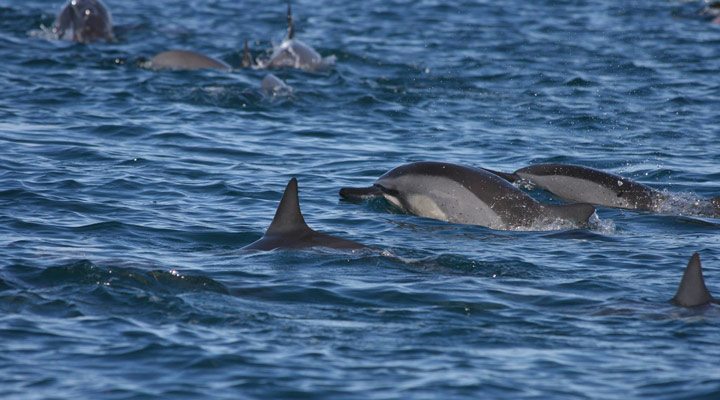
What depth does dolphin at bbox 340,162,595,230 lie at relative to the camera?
1387cm

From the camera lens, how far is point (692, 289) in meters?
10.5

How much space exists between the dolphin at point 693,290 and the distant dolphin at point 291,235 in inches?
124

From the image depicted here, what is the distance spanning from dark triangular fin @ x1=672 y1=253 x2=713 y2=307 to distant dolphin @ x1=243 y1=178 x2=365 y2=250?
3153 mm

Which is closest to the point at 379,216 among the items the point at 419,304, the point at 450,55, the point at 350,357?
the point at 419,304

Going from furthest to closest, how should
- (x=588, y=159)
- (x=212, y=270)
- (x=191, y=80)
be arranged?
(x=191, y=80)
(x=588, y=159)
(x=212, y=270)

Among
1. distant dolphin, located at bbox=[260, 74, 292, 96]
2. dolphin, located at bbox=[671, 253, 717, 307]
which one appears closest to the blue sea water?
dolphin, located at bbox=[671, 253, 717, 307]

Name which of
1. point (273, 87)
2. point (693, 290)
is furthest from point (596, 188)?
point (273, 87)

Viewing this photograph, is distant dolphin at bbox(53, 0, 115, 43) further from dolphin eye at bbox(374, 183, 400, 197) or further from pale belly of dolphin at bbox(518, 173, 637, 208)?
pale belly of dolphin at bbox(518, 173, 637, 208)

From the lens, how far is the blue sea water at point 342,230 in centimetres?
935

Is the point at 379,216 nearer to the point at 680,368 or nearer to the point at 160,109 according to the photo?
the point at 680,368

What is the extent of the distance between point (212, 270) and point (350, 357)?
8.20ft

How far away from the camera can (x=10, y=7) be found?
1199 inches

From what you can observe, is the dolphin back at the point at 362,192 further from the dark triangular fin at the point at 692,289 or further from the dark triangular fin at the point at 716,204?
the dark triangular fin at the point at 692,289

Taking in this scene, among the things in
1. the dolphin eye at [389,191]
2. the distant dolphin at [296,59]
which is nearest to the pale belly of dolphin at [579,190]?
the dolphin eye at [389,191]
